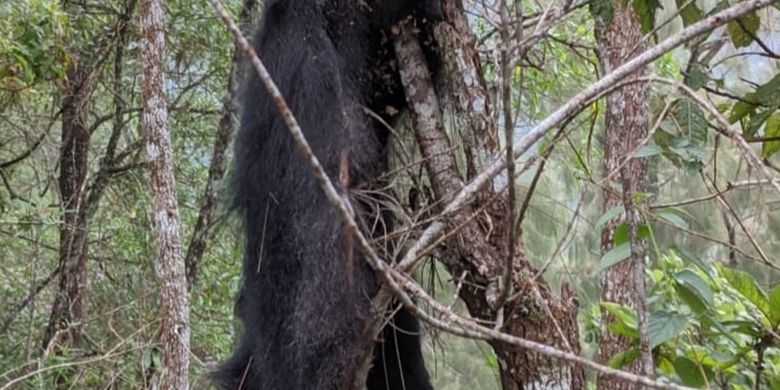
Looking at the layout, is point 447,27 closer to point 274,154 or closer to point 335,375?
point 274,154

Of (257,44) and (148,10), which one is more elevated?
(148,10)

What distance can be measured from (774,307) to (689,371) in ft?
0.65

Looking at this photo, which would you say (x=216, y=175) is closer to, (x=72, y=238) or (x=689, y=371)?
(x=72, y=238)

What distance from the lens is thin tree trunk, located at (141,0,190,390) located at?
2156 millimetres

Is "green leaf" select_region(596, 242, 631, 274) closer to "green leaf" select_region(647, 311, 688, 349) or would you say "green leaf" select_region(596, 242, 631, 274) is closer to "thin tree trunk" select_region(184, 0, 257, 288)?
"green leaf" select_region(647, 311, 688, 349)

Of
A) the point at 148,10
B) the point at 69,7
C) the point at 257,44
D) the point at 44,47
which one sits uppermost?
the point at 69,7

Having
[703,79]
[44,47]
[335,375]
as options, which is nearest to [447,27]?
[703,79]

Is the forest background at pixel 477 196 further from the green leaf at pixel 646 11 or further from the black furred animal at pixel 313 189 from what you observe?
the black furred animal at pixel 313 189

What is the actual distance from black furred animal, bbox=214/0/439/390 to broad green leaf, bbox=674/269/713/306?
0.57 m

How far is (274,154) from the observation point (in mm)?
1900

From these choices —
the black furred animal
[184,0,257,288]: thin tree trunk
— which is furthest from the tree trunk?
the black furred animal

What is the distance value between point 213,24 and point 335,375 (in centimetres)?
271

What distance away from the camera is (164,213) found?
7.36 feet

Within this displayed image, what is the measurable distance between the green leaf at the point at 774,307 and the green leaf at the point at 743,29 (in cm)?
49
